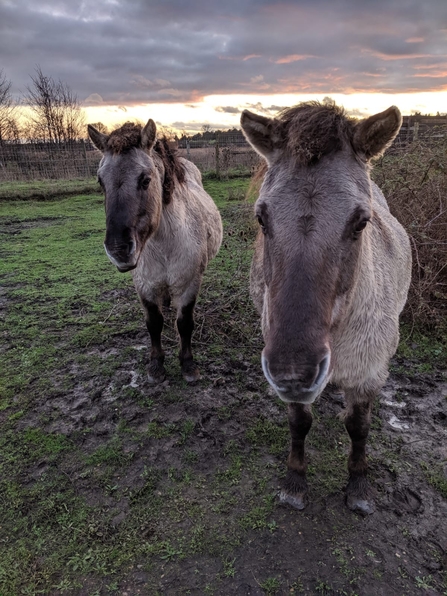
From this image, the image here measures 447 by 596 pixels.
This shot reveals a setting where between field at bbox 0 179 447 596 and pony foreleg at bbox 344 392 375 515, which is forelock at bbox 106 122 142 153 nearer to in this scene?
field at bbox 0 179 447 596

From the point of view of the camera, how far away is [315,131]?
1857mm

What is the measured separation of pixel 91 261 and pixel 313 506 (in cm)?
681

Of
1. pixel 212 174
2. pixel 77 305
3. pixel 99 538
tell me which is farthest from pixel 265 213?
pixel 212 174

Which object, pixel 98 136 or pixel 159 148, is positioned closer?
pixel 98 136

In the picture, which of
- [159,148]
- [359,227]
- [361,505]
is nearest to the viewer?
[359,227]

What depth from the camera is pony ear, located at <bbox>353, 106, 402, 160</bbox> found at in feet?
6.10

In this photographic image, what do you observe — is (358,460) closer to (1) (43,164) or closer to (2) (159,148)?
(2) (159,148)

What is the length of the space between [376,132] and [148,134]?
2292mm

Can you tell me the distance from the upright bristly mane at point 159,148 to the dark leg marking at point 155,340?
1204mm

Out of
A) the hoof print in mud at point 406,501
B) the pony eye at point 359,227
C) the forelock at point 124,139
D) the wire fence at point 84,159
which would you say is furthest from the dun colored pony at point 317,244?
the wire fence at point 84,159

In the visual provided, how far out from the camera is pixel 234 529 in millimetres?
2568

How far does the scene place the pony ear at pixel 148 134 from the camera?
3.45 metres

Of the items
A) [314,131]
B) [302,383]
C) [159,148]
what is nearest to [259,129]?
[314,131]

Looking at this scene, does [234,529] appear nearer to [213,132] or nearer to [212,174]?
[212,174]
